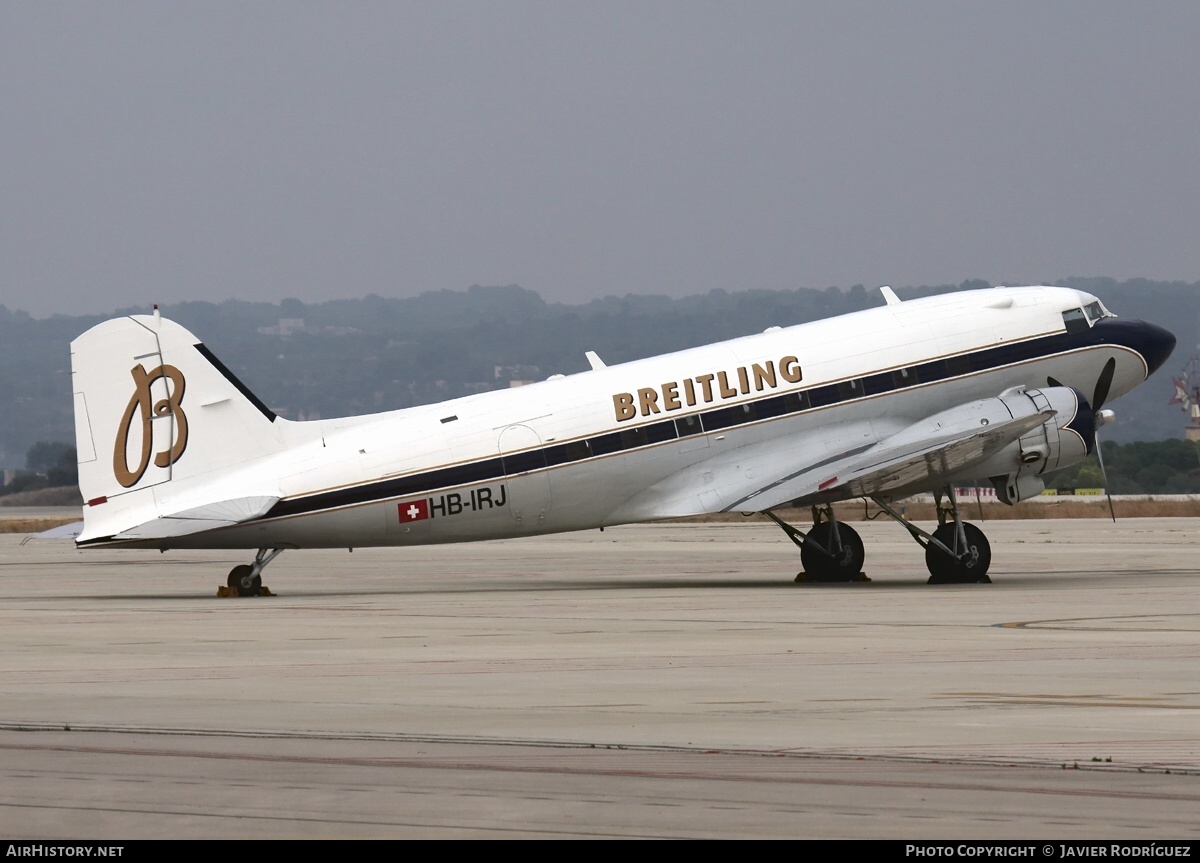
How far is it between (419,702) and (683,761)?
4623 mm

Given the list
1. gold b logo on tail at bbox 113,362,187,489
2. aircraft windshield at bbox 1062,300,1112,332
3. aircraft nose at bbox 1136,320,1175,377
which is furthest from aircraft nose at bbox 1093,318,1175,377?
gold b logo on tail at bbox 113,362,187,489

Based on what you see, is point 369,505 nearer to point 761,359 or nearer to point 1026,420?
point 761,359

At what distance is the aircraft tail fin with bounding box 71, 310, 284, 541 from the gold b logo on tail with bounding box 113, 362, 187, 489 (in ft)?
0.06

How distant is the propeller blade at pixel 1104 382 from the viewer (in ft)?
125

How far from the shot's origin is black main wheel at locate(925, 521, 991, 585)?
35344mm

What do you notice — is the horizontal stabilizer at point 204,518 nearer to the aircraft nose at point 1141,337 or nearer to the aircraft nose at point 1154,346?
the aircraft nose at point 1141,337

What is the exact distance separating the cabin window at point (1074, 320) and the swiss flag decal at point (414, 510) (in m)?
14.5

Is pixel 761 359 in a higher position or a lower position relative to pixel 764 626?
higher

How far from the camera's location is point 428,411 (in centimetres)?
3397

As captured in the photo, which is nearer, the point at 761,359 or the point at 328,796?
the point at 328,796

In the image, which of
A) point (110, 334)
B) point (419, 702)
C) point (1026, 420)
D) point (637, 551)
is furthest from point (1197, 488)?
point (419, 702)

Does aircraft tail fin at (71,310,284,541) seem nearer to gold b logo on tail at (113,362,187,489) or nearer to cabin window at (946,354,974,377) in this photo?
gold b logo on tail at (113,362,187,489)

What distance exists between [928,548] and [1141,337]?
7.49m

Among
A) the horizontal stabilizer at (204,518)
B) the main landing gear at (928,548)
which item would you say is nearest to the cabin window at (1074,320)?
the main landing gear at (928,548)
